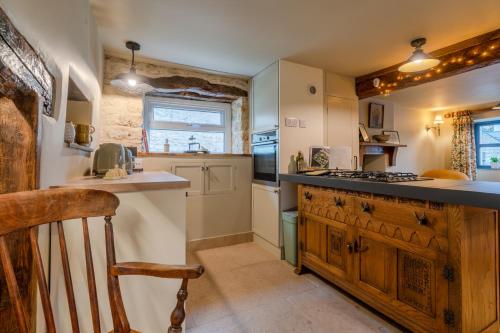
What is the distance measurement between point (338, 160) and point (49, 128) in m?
2.65

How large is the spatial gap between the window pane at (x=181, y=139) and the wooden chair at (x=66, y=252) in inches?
90.9

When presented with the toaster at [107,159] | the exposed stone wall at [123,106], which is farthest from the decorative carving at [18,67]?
the exposed stone wall at [123,106]

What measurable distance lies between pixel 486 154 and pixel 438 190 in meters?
5.47

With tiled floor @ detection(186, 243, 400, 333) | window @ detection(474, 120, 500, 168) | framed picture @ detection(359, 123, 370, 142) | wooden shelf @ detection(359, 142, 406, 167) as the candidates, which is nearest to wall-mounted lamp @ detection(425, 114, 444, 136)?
window @ detection(474, 120, 500, 168)

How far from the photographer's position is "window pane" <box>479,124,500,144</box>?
4710 mm

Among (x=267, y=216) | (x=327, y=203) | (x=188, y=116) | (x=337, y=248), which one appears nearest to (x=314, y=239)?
(x=337, y=248)

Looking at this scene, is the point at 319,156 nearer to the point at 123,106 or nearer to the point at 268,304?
the point at 268,304

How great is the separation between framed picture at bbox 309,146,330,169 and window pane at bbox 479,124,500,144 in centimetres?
456

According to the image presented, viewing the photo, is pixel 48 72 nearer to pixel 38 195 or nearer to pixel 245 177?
pixel 38 195

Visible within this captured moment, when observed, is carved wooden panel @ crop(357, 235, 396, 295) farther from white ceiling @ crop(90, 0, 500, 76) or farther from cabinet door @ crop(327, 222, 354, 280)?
white ceiling @ crop(90, 0, 500, 76)

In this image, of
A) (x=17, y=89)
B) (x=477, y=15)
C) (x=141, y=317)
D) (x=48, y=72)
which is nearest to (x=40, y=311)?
(x=141, y=317)

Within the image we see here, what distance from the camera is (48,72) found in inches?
39.9

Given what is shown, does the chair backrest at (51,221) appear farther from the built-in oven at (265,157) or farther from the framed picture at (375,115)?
the framed picture at (375,115)

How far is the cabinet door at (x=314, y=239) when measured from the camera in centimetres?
196
